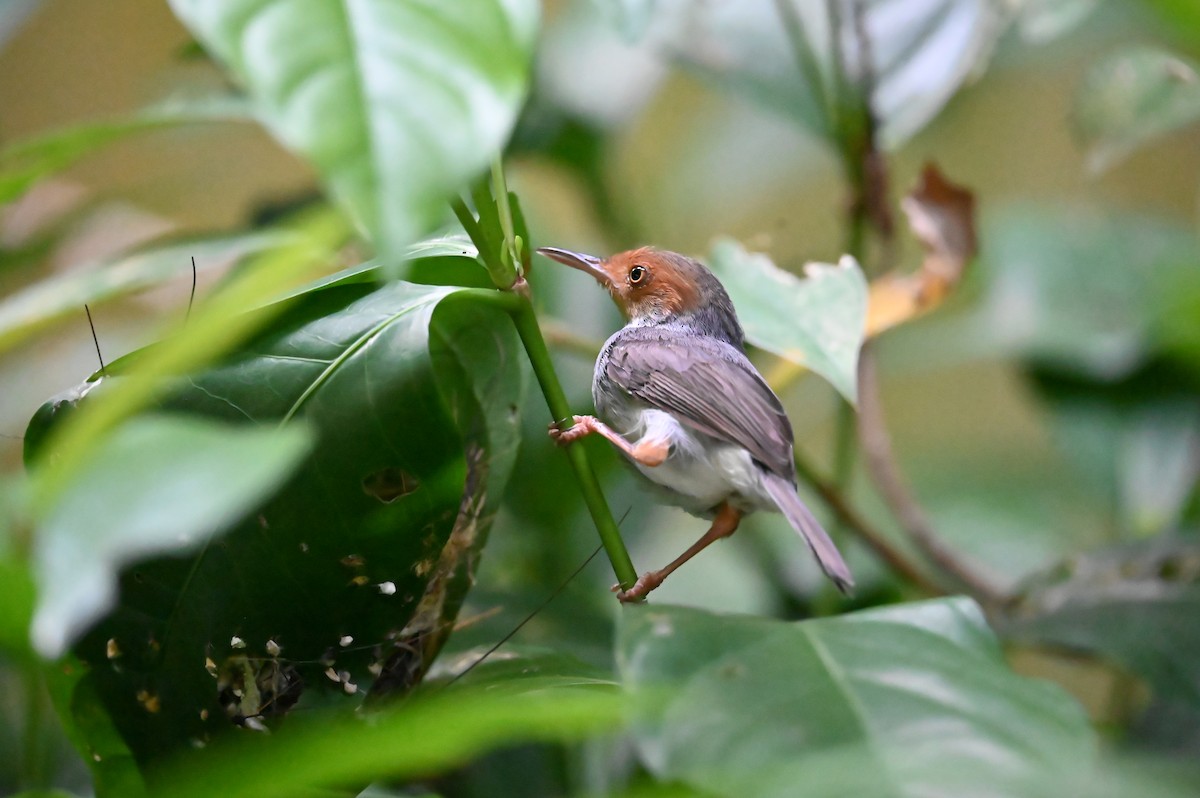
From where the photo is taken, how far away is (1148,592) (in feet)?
6.58

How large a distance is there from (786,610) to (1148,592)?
77cm

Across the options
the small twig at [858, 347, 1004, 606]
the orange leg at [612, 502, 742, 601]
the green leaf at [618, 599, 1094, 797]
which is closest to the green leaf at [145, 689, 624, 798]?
the green leaf at [618, 599, 1094, 797]

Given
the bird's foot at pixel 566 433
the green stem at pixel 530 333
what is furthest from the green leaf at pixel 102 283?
the bird's foot at pixel 566 433

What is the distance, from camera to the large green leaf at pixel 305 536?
1.20m

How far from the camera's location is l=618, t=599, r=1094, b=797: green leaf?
0.81 m

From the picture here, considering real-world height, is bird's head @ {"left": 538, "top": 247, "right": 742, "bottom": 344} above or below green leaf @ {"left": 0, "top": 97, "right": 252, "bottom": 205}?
below

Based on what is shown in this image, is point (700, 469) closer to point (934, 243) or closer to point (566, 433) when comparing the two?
point (566, 433)

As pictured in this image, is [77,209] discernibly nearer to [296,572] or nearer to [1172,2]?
[296,572]

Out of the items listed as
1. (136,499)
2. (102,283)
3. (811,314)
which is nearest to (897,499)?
(811,314)

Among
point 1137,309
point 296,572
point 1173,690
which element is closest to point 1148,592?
point 1173,690

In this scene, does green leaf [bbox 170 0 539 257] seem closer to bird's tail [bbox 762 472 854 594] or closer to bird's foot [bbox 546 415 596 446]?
bird's foot [bbox 546 415 596 446]

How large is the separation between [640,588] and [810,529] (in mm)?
272

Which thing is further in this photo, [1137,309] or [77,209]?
[1137,309]

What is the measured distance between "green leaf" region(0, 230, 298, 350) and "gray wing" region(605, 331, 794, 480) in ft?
2.26
